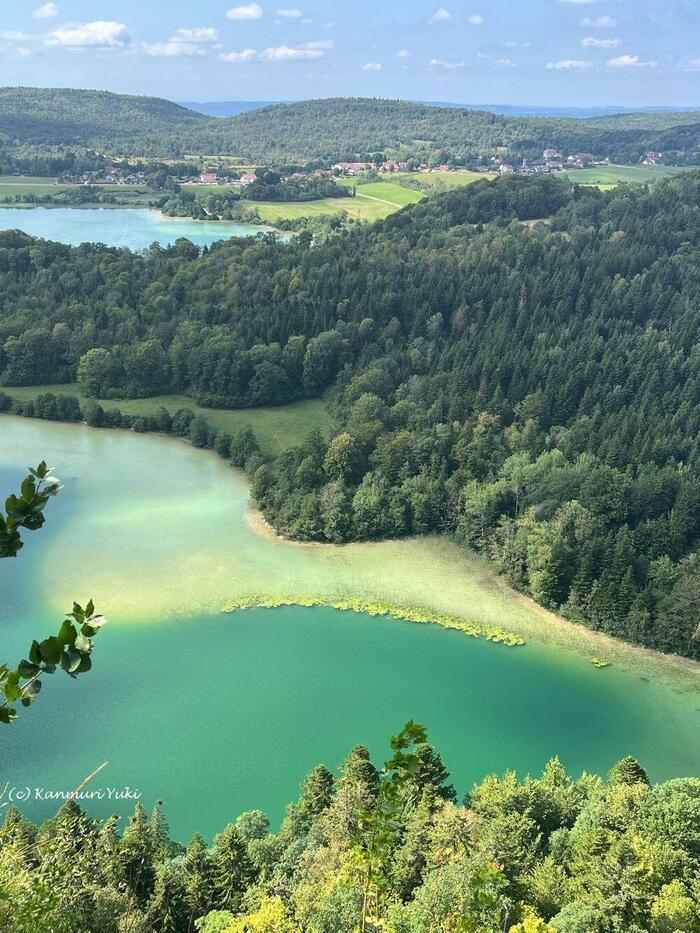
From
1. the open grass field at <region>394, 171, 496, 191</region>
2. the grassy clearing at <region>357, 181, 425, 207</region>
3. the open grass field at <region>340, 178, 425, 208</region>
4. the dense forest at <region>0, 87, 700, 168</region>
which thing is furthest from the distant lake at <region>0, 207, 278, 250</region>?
the dense forest at <region>0, 87, 700, 168</region>

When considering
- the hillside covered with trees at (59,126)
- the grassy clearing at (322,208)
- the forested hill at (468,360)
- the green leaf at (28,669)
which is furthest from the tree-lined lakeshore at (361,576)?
the hillside covered with trees at (59,126)

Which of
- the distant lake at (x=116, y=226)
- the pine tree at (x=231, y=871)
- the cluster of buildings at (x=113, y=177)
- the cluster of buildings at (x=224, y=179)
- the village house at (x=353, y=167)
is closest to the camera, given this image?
the pine tree at (x=231, y=871)

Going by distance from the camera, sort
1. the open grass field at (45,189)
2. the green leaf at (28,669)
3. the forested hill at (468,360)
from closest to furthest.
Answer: the green leaf at (28,669)
the forested hill at (468,360)
the open grass field at (45,189)

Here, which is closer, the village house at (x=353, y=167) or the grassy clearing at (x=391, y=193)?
the grassy clearing at (x=391, y=193)

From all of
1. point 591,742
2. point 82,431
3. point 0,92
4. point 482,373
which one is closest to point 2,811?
point 591,742

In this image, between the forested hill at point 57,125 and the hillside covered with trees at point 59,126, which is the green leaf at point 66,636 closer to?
the hillside covered with trees at point 59,126

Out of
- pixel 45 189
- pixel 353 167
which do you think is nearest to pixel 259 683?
pixel 45 189
